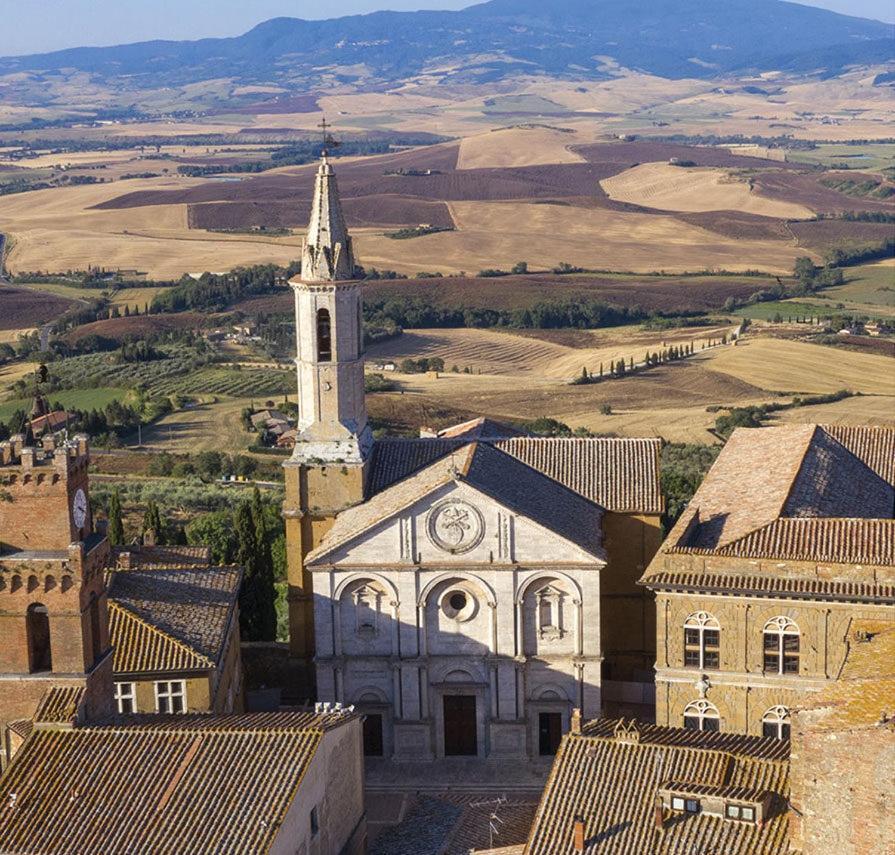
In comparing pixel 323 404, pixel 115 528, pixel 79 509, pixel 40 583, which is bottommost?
pixel 115 528

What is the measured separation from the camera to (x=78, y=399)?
104 metres

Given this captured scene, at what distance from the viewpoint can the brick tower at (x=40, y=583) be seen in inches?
1256

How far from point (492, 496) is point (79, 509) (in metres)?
12.6

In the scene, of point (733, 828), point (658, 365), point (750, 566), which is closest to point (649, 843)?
point (733, 828)

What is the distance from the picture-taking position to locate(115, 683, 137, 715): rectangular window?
37656 millimetres

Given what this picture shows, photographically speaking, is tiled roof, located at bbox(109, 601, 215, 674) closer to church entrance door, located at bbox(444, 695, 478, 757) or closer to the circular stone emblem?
the circular stone emblem

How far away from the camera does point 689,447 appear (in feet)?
272

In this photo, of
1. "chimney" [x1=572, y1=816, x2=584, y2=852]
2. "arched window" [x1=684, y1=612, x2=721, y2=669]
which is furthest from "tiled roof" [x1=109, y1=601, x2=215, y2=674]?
"chimney" [x1=572, y1=816, x2=584, y2=852]

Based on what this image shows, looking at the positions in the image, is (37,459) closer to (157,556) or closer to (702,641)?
(157,556)

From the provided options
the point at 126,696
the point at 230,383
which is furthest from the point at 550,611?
the point at 230,383

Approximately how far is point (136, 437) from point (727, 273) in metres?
94.0

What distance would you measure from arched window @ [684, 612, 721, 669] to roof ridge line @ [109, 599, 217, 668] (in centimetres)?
1196

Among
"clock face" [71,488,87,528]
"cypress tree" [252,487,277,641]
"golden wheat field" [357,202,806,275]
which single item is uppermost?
"clock face" [71,488,87,528]

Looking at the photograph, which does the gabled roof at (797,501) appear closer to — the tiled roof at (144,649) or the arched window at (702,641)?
the arched window at (702,641)
